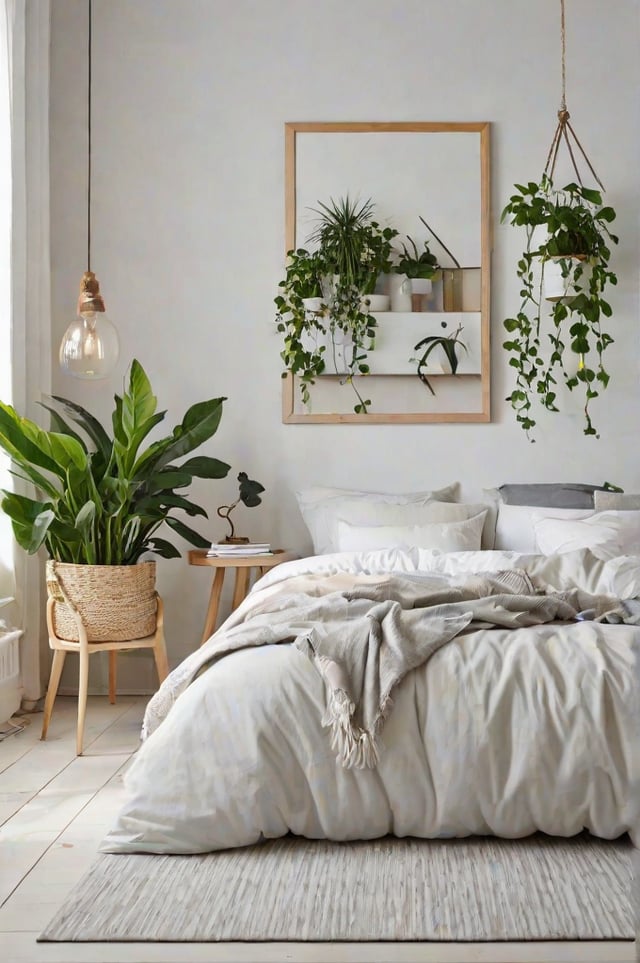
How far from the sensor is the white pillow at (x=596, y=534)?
344cm

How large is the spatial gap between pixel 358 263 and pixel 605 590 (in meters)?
1.84

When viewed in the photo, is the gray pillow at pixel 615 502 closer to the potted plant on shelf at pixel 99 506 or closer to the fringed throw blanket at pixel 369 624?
the fringed throw blanket at pixel 369 624

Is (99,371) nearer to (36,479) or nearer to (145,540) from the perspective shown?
(36,479)

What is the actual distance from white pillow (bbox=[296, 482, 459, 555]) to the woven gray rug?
5.58ft

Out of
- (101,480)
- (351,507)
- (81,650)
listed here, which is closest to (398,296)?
(351,507)

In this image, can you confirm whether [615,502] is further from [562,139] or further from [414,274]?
[562,139]

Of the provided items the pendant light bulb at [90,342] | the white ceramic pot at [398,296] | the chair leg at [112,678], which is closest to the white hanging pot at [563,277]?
the white ceramic pot at [398,296]

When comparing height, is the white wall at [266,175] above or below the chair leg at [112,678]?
above

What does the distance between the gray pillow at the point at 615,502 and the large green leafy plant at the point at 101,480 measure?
152 cm

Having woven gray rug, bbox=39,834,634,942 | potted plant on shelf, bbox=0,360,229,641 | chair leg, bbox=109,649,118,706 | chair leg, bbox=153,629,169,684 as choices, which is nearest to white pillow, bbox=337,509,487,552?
potted plant on shelf, bbox=0,360,229,641

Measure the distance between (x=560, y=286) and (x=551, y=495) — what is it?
2.87 ft

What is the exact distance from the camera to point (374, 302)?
4.25 metres

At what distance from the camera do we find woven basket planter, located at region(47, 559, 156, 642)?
350 cm

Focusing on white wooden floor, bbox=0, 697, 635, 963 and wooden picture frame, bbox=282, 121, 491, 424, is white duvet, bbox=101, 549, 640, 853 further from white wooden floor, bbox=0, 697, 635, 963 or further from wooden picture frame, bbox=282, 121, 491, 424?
wooden picture frame, bbox=282, 121, 491, 424
